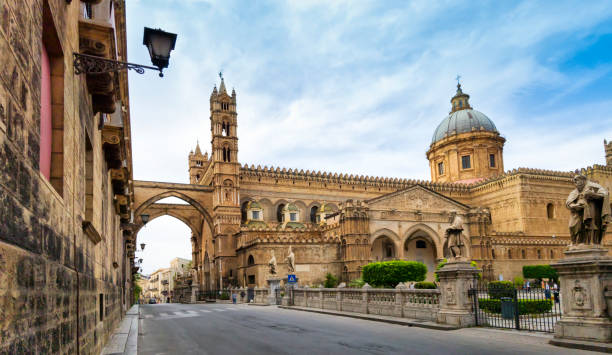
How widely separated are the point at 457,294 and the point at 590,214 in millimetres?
4587

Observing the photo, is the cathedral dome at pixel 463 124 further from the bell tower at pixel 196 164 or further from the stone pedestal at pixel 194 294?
the stone pedestal at pixel 194 294

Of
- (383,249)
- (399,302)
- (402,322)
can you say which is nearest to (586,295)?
(402,322)

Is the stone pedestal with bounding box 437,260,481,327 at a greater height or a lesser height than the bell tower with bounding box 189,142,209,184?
lesser

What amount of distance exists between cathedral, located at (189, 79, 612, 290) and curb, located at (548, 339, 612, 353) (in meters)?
30.3

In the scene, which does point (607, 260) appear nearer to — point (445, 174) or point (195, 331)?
point (195, 331)

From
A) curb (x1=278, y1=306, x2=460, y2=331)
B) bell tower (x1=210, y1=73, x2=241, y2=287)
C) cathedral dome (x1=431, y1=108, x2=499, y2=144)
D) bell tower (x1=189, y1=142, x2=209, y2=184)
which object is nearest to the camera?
curb (x1=278, y1=306, x2=460, y2=331)

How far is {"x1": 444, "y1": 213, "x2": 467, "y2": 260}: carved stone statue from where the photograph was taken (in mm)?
14117

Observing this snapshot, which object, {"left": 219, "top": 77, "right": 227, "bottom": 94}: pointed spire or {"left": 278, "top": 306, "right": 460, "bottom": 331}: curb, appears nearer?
{"left": 278, "top": 306, "right": 460, "bottom": 331}: curb

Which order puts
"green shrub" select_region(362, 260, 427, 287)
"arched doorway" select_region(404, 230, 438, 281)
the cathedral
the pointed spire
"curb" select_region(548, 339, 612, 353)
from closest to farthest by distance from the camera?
1. "curb" select_region(548, 339, 612, 353)
2. "green shrub" select_region(362, 260, 427, 287)
3. the cathedral
4. "arched doorway" select_region(404, 230, 438, 281)
5. the pointed spire

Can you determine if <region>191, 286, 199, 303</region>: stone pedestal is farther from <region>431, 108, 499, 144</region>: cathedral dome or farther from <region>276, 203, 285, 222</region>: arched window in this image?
<region>431, 108, 499, 144</region>: cathedral dome

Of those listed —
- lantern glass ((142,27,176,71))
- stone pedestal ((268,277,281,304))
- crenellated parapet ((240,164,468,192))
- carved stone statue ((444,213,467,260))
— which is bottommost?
stone pedestal ((268,277,281,304))

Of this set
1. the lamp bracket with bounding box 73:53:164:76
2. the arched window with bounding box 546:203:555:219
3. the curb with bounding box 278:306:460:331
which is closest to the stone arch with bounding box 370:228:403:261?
the curb with bounding box 278:306:460:331

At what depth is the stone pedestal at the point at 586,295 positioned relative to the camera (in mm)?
9133

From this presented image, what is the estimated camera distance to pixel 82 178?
611 centimetres
